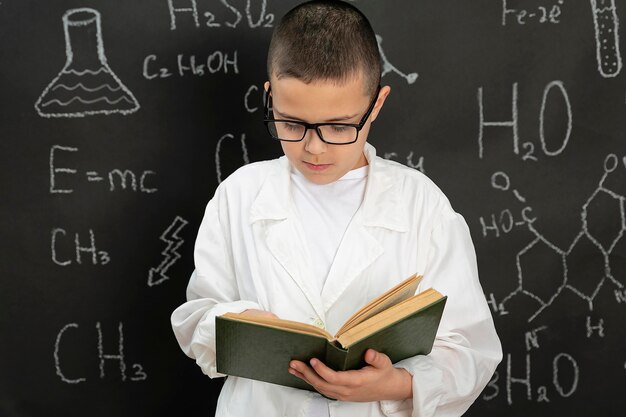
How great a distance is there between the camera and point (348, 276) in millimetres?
1590

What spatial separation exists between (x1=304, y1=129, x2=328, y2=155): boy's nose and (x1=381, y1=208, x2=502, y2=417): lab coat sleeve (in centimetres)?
31

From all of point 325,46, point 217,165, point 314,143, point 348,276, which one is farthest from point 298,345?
point 217,165

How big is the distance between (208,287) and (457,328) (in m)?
0.51

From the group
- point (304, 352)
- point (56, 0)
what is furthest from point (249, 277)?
point (56, 0)

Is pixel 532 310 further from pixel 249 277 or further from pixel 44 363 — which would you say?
pixel 44 363

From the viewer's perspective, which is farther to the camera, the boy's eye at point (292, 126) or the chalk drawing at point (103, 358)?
the chalk drawing at point (103, 358)

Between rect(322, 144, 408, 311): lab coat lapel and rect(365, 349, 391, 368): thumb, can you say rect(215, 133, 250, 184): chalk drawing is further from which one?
rect(365, 349, 391, 368): thumb

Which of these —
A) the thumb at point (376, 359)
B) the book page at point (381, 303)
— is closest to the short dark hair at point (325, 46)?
the book page at point (381, 303)

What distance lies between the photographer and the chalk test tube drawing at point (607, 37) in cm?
211

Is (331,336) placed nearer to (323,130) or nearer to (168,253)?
(323,130)

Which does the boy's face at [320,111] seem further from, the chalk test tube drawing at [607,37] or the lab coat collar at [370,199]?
the chalk test tube drawing at [607,37]

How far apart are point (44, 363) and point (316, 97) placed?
1.22 metres

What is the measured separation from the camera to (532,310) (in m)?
2.22

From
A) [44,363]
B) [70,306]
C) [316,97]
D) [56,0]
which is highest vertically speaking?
[56,0]
